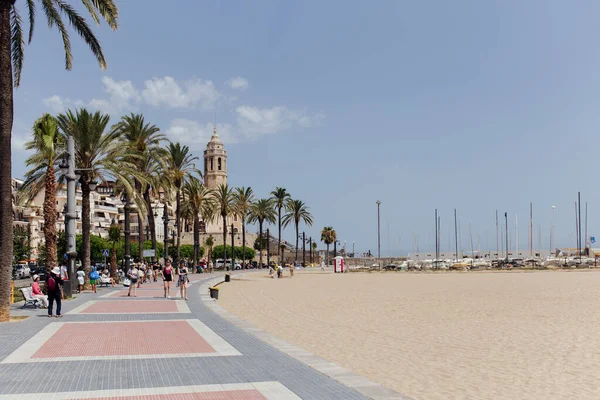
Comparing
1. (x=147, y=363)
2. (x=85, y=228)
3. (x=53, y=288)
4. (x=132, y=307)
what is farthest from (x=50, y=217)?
(x=147, y=363)

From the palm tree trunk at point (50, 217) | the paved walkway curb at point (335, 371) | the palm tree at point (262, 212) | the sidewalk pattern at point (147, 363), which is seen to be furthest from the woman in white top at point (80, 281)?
the palm tree at point (262, 212)

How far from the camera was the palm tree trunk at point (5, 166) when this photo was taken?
15.4 metres

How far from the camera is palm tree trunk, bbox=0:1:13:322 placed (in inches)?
608

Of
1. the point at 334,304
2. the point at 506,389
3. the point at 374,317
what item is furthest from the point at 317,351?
the point at 334,304

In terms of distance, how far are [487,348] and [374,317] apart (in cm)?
649

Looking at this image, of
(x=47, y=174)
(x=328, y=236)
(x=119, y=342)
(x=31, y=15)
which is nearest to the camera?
(x=119, y=342)

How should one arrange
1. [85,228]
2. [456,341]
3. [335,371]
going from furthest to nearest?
[85,228] < [456,341] < [335,371]

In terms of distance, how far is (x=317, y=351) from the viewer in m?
11.4

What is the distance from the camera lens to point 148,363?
30.7 feet

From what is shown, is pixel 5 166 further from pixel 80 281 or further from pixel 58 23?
pixel 80 281

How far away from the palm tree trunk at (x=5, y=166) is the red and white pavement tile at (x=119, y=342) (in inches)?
79.1

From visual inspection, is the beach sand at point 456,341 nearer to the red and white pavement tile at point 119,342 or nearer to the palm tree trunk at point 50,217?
the red and white pavement tile at point 119,342

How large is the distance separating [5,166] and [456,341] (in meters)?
12.2

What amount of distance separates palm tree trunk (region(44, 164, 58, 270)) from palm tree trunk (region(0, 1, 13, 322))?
23.5ft
